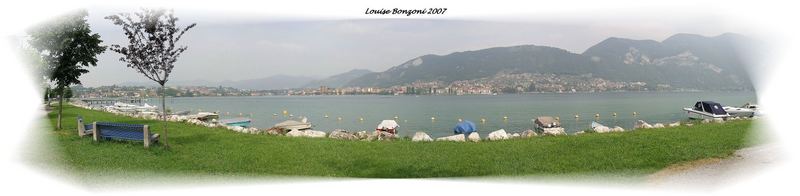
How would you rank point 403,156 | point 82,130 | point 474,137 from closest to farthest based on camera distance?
1. point 403,156
2. point 474,137
3. point 82,130

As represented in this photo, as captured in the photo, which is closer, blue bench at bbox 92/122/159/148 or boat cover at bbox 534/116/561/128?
blue bench at bbox 92/122/159/148

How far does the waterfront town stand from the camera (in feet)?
16.1

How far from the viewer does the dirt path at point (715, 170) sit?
4.07m

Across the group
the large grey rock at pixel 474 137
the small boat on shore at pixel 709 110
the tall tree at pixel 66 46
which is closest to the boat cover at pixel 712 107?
the small boat on shore at pixel 709 110

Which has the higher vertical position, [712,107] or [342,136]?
[712,107]

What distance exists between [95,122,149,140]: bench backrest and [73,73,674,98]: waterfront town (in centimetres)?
43

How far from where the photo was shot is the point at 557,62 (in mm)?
5223

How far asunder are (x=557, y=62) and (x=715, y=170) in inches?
71.9

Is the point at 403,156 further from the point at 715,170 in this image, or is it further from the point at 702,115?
the point at 702,115

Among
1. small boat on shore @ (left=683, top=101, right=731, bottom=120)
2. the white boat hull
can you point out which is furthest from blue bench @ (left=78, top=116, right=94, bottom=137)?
small boat on shore @ (left=683, top=101, right=731, bottom=120)

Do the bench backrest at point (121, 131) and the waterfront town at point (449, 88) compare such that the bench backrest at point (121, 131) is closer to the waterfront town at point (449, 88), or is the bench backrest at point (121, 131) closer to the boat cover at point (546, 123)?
the waterfront town at point (449, 88)

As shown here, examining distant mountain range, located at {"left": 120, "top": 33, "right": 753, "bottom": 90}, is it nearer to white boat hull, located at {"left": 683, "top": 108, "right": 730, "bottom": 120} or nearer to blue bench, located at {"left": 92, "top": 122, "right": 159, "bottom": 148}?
blue bench, located at {"left": 92, "top": 122, "right": 159, "bottom": 148}

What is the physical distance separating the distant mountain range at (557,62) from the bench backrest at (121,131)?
6.43 feet

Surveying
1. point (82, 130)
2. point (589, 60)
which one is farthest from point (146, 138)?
point (589, 60)
